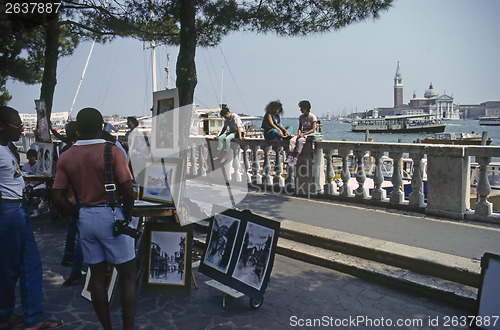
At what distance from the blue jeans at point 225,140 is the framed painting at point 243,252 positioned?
19.2 feet

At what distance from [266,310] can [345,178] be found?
4564 mm

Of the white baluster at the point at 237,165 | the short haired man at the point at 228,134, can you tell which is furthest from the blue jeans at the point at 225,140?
the white baluster at the point at 237,165

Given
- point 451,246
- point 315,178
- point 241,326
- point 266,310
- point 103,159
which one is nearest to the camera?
point 103,159

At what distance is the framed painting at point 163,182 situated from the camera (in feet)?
16.5

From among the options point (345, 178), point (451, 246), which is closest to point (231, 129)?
point (345, 178)

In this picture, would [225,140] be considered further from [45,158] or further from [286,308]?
[286,308]

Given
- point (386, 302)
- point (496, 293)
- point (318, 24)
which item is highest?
point (318, 24)

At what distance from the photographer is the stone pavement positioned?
411 centimetres

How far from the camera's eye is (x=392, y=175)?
762 centimetres

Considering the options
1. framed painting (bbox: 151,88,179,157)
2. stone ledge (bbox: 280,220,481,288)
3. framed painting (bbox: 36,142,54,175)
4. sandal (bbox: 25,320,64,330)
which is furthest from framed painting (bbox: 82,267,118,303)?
framed painting (bbox: 36,142,54,175)

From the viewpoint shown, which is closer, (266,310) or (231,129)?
(266,310)

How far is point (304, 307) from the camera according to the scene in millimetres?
4434

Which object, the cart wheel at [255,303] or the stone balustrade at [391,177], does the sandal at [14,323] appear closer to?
the cart wheel at [255,303]

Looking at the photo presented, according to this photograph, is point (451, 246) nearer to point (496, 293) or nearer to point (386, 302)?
point (386, 302)
